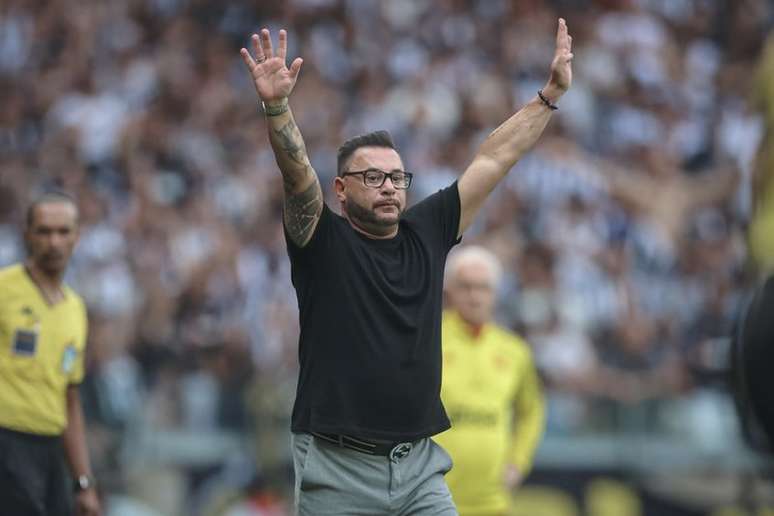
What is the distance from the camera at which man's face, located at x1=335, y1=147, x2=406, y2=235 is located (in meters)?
6.07

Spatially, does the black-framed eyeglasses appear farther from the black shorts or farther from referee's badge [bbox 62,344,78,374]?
the black shorts

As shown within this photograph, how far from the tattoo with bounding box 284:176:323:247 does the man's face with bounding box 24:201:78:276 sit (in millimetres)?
2546

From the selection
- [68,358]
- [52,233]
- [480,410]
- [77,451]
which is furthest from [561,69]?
[77,451]

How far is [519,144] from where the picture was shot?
255 inches

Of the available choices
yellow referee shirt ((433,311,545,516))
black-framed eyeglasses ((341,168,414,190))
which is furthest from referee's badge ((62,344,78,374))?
black-framed eyeglasses ((341,168,414,190))

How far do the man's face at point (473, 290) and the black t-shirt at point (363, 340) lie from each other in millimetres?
3199

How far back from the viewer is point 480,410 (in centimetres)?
920

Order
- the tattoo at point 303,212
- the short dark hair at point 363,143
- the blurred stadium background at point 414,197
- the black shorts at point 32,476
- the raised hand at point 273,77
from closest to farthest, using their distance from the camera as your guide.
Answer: the raised hand at point 273,77 < the tattoo at point 303,212 < the short dark hair at point 363,143 < the black shorts at point 32,476 < the blurred stadium background at point 414,197

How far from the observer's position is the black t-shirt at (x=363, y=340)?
5.87m

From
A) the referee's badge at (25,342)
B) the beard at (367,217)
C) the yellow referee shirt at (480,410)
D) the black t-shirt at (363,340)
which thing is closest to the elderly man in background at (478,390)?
the yellow referee shirt at (480,410)

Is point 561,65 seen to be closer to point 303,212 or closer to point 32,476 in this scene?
point 303,212

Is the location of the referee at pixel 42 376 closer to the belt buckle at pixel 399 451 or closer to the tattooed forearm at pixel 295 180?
the tattooed forearm at pixel 295 180

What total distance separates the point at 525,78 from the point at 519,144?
32.0 ft

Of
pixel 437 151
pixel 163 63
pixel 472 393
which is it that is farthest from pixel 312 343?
pixel 163 63
